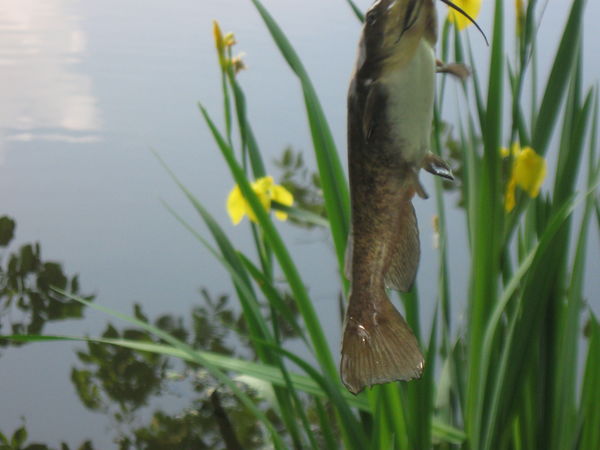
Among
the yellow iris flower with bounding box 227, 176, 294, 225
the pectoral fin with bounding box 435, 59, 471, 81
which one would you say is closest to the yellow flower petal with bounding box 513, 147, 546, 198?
the yellow iris flower with bounding box 227, 176, 294, 225

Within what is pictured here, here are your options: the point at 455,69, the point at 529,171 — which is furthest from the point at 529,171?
the point at 455,69

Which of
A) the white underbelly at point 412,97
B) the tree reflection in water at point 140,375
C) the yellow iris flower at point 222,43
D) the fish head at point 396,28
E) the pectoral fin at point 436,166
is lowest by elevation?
the tree reflection in water at point 140,375

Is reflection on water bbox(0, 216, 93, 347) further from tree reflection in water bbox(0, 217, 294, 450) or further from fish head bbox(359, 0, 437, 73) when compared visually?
fish head bbox(359, 0, 437, 73)

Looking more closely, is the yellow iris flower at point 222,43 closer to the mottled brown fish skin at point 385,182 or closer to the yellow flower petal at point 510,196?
the yellow flower petal at point 510,196

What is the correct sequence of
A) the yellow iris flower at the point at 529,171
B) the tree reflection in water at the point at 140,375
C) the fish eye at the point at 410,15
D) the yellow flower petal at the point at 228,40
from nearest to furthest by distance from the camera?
the fish eye at the point at 410,15, the yellow iris flower at the point at 529,171, the yellow flower petal at the point at 228,40, the tree reflection in water at the point at 140,375

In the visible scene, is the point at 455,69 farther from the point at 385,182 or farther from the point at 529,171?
the point at 529,171

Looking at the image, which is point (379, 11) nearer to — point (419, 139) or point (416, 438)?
point (419, 139)

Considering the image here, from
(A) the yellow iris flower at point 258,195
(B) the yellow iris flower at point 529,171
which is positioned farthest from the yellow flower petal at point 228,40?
(B) the yellow iris flower at point 529,171

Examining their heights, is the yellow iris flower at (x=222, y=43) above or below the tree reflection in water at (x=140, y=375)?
above
